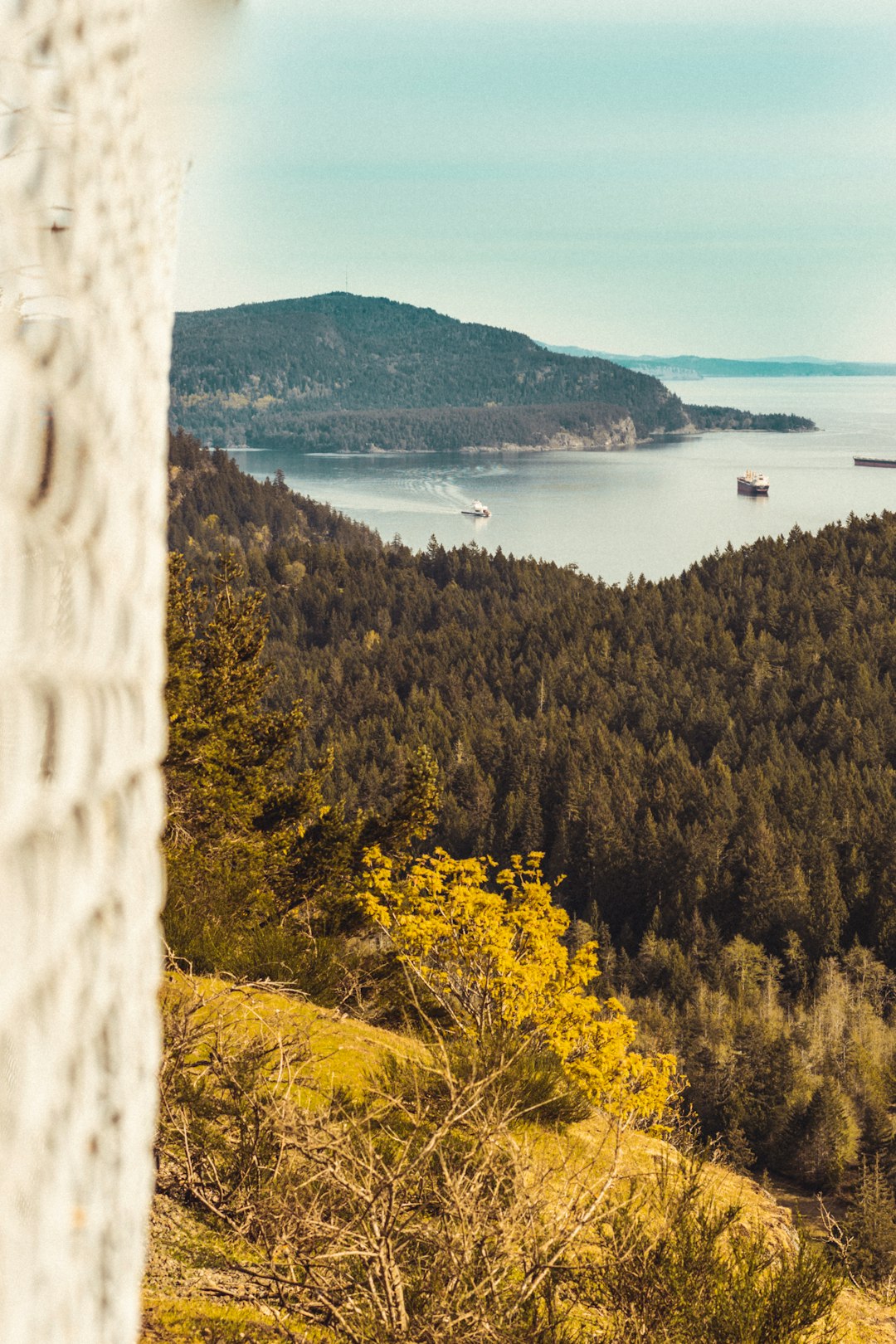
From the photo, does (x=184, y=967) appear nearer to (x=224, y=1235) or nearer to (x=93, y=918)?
(x=224, y=1235)

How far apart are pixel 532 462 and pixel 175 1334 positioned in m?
174

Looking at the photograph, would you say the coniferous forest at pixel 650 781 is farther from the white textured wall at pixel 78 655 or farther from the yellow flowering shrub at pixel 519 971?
the white textured wall at pixel 78 655

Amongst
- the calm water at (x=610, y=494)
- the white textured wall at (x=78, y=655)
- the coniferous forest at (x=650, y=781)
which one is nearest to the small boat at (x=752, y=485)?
the calm water at (x=610, y=494)

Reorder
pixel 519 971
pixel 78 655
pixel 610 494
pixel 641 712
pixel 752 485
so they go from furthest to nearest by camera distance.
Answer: pixel 610 494
pixel 752 485
pixel 641 712
pixel 519 971
pixel 78 655

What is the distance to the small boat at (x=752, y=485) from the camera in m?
131

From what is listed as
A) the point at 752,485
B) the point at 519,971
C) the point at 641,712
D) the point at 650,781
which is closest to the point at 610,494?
the point at 752,485

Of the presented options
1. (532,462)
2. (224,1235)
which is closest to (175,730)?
(224,1235)

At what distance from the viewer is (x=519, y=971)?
8375 millimetres

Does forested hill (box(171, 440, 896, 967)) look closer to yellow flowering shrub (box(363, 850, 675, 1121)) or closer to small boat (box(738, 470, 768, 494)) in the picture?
yellow flowering shrub (box(363, 850, 675, 1121))

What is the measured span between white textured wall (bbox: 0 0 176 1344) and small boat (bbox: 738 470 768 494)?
137 metres

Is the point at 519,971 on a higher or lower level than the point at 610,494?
lower

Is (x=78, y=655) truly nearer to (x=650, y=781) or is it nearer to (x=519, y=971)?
(x=519, y=971)

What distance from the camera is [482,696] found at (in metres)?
75.4

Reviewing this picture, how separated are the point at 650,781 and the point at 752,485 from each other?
78692mm
